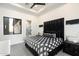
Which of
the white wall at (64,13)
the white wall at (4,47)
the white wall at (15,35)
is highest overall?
the white wall at (64,13)

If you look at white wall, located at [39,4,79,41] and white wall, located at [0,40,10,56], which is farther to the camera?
white wall, located at [39,4,79,41]

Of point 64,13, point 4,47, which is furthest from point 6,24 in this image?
point 64,13

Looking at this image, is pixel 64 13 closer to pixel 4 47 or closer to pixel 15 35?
pixel 15 35

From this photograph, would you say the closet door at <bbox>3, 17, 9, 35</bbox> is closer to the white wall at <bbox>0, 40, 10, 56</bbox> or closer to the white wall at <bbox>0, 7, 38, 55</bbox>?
the white wall at <bbox>0, 7, 38, 55</bbox>

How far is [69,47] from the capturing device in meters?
1.90

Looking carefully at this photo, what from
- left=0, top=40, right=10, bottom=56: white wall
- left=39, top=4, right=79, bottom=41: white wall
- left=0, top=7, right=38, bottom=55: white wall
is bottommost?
left=0, top=40, right=10, bottom=56: white wall

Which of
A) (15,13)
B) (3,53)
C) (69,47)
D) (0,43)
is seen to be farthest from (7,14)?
(69,47)

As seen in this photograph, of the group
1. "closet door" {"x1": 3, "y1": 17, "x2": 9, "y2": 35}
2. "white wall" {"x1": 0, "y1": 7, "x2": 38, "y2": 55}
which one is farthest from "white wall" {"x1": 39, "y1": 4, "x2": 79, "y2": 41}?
"closet door" {"x1": 3, "y1": 17, "x2": 9, "y2": 35}

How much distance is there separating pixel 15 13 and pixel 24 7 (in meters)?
0.26

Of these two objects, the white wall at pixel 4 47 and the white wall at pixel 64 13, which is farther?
the white wall at pixel 64 13

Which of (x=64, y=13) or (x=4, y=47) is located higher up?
(x=64, y=13)

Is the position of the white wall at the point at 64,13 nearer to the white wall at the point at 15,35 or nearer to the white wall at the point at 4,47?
the white wall at the point at 15,35

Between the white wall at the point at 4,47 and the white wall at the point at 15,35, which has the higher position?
the white wall at the point at 15,35

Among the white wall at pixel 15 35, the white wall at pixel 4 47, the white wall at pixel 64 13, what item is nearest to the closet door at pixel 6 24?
the white wall at pixel 15 35
